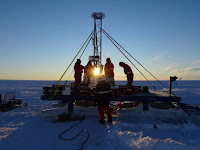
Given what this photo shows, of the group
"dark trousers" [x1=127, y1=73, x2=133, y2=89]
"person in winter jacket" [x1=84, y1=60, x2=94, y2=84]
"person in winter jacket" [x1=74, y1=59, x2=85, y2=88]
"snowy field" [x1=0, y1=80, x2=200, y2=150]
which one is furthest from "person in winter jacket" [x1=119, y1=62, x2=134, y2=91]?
"snowy field" [x1=0, y1=80, x2=200, y2=150]

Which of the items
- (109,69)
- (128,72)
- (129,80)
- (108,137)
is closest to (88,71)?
(109,69)

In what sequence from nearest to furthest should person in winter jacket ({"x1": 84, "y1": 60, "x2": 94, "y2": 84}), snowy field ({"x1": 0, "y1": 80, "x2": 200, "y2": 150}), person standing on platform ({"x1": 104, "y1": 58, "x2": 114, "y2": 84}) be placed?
snowy field ({"x1": 0, "y1": 80, "x2": 200, "y2": 150})
person standing on platform ({"x1": 104, "y1": 58, "x2": 114, "y2": 84})
person in winter jacket ({"x1": 84, "y1": 60, "x2": 94, "y2": 84})

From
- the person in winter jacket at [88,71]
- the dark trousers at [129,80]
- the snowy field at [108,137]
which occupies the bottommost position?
the snowy field at [108,137]

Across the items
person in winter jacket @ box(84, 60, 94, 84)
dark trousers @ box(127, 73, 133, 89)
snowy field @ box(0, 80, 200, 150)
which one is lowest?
snowy field @ box(0, 80, 200, 150)

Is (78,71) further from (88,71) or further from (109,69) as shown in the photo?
(109,69)

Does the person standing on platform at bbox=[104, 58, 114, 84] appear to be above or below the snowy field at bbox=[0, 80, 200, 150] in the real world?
above

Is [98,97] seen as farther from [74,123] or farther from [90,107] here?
[90,107]

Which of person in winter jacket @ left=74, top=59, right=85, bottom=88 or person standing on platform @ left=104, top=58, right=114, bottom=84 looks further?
A: person standing on platform @ left=104, top=58, right=114, bottom=84

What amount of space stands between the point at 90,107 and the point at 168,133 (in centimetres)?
411

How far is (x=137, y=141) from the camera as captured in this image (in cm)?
433

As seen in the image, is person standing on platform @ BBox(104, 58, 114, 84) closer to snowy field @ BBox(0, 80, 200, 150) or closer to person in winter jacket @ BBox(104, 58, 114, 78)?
person in winter jacket @ BBox(104, 58, 114, 78)

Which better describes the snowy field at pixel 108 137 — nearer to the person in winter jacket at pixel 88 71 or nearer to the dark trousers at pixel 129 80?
the dark trousers at pixel 129 80

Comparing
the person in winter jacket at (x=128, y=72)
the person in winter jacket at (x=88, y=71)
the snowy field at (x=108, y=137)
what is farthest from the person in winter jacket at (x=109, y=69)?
the snowy field at (x=108, y=137)

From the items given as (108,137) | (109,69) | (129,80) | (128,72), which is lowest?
(108,137)
